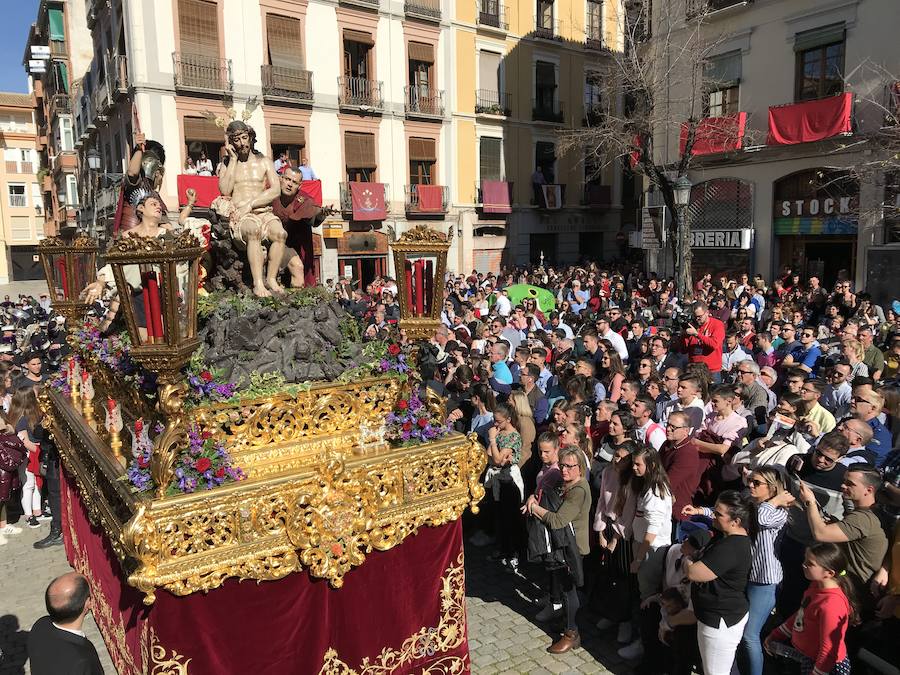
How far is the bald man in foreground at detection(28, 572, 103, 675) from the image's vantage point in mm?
3672

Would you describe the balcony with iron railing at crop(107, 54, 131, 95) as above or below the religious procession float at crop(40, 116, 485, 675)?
above

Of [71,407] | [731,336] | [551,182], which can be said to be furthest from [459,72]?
[71,407]

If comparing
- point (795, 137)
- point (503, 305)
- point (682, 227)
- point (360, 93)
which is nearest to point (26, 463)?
point (503, 305)

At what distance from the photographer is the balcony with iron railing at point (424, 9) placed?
26.9 meters

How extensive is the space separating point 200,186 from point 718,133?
16.1m

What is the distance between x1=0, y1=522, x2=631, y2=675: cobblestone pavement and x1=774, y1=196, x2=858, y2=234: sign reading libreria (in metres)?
16.5

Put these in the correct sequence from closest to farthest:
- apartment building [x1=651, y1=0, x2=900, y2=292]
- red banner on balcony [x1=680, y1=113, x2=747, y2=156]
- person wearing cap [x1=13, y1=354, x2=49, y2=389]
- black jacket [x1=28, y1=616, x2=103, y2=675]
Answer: black jacket [x1=28, y1=616, x2=103, y2=675] → person wearing cap [x1=13, y1=354, x2=49, y2=389] → apartment building [x1=651, y1=0, x2=900, y2=292] → red banner on balcony [x1=680, y1=113, x2=747, y2=156]

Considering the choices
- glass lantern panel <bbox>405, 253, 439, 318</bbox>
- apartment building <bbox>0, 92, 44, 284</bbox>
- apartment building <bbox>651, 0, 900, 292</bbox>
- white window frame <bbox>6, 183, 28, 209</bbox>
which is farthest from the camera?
white window frame <bbox>6, 183, 28, 209</bbox>

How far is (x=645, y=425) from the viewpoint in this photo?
646 centimetres

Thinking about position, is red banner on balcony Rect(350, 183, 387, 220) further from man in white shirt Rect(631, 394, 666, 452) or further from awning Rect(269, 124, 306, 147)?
man in white shirt Rect(631, 394, 666, 452)

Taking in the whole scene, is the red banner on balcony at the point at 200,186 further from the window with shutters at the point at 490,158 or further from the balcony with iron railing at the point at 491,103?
the balcony with iron railing at the point at 491,103

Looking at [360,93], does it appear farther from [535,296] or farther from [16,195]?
[16,195]

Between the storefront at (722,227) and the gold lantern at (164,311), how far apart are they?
19.9m

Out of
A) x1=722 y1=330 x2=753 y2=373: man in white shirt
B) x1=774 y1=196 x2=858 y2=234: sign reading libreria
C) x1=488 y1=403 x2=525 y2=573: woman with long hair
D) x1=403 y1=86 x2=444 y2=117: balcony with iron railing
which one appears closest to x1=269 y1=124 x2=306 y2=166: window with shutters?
x1=403 y1=86 x2=444 y2=117: balcony with iron railing
